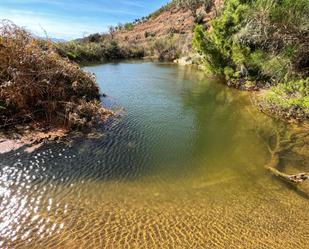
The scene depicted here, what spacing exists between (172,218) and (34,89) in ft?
27.1

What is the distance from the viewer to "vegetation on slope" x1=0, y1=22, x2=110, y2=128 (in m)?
11.2

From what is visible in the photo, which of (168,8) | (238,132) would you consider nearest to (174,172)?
(238,132)

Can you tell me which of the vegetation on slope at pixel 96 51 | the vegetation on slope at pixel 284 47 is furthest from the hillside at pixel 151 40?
the vegetation on slope at pixel 284 47

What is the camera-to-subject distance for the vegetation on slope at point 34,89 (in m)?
11.2

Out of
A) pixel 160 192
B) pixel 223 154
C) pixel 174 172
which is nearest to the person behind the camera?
pixel 160 192

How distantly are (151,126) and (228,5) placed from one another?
46.8 feet

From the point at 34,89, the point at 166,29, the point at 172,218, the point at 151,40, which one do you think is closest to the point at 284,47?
the point at 172,218

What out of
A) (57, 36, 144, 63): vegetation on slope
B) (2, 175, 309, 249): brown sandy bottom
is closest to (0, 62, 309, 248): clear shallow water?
(2, 175, 309, 249): brown sandy bottom

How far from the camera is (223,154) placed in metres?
9.89

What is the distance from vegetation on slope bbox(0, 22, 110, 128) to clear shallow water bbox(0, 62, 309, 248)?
1.54 m

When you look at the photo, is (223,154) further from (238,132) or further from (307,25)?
(307,25)

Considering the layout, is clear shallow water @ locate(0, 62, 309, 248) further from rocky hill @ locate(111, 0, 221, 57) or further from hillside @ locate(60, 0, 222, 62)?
rocky hill @ locate(111, 0, 221, 57)

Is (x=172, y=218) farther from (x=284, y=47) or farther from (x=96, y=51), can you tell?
(x=96, y=51)

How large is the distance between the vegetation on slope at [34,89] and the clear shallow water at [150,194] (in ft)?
5.05
